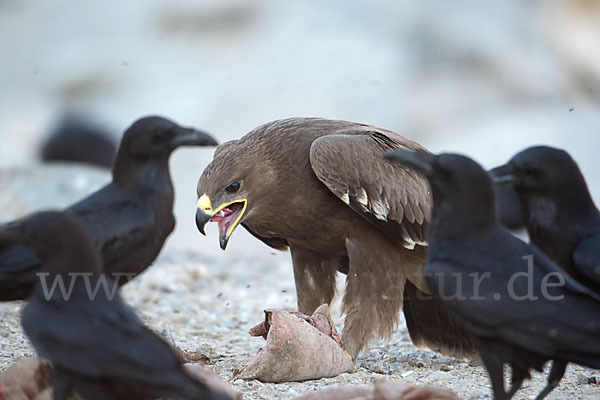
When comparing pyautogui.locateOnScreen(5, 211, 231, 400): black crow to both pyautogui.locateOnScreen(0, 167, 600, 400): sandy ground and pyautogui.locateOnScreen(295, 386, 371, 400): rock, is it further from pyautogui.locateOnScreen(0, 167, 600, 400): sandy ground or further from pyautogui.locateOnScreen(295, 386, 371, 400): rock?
pyautogui.locateOnScreen(0, 167, 600, 400): sandy ground

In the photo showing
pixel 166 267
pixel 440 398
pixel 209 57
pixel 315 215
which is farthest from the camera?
pixel 209 57

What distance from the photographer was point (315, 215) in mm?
5270

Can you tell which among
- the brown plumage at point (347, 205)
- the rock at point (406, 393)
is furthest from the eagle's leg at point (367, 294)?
the rock at point (406, 393)

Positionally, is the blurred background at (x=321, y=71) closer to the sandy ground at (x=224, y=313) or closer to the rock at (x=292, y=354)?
the sandy ground at (x=224, y=313)

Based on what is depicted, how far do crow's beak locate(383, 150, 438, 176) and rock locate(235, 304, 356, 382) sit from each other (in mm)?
1189

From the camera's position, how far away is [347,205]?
17.4ft

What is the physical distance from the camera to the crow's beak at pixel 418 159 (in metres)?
3.73

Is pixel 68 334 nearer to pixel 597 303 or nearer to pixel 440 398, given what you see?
pixel 440 398

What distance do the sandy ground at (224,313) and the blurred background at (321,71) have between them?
2797 millimetres

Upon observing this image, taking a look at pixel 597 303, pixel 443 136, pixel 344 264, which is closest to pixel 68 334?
pixel 597 303

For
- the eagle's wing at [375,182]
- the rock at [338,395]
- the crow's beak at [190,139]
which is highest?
the crow's beak at [190,139]

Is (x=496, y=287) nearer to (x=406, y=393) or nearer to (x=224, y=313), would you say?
(x=406, y=393)

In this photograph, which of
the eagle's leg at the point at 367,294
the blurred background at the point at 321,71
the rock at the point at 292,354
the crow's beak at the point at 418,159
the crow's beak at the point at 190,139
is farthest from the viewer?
the blurred background at the point at 321,71

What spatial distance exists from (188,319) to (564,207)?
10.5 ft
